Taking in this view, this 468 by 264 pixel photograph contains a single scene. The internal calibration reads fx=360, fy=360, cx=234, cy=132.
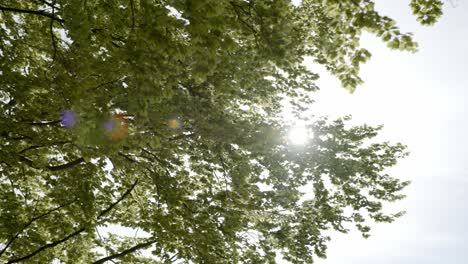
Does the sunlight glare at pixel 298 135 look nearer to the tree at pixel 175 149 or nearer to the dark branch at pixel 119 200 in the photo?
the tree at pixel 175 149

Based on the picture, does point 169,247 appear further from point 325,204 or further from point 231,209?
point 325,204

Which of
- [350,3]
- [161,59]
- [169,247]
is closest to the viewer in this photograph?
[350,3]

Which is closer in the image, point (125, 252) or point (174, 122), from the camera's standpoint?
point (174, 122)

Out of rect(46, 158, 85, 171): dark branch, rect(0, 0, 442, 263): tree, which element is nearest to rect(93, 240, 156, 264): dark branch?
rect(0, 0, 442, 263): tree

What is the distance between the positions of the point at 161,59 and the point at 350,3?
2126 mm

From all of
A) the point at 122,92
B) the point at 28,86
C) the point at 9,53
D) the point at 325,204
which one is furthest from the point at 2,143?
the point at 325,204

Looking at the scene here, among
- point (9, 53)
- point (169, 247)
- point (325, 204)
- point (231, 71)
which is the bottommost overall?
point (169, 247)

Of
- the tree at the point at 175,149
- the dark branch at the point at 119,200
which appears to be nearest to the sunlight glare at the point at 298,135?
the tree at the point at 175,149

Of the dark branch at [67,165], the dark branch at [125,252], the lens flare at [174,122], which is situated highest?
the dark branch at [67,165]

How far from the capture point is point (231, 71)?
726 centimetres

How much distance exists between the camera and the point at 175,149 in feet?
26.8

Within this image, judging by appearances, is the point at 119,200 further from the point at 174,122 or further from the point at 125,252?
the point at 174,122

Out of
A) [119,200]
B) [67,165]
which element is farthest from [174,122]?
[119,200]

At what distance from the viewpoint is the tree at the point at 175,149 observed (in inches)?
225
